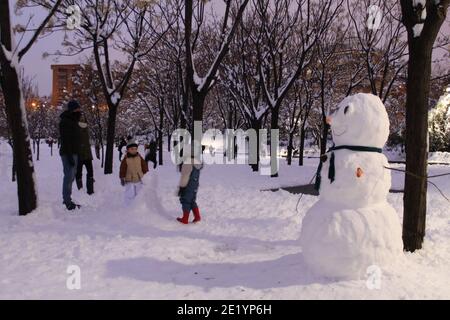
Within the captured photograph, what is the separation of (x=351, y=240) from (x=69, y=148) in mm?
5858

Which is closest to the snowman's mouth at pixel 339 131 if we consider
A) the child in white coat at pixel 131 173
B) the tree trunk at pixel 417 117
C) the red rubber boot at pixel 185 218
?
the tree trunk at pixel 417 117

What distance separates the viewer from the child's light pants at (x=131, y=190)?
7.90m

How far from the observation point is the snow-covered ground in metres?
3.97

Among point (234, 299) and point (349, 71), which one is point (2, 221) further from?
point (349, 71)

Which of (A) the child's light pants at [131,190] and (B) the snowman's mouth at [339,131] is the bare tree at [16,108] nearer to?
(A) the child's light pants at [131,190]

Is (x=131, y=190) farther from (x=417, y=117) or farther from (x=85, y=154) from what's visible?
(x=417, y=117)

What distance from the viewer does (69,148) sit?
7984mm

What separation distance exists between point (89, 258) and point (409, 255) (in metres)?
3.87

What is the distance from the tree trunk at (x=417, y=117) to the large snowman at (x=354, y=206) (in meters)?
1.02

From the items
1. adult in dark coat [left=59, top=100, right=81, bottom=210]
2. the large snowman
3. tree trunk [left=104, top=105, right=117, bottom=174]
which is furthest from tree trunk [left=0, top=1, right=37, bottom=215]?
tree trunk [left=104, top=105, right=117, bottom=174]

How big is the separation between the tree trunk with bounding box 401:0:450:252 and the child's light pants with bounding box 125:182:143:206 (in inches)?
189

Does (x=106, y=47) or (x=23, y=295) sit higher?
(x=106, y=47)

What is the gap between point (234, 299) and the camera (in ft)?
12.5

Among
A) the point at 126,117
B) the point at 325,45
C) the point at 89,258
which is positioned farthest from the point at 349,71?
the point at 126,117
